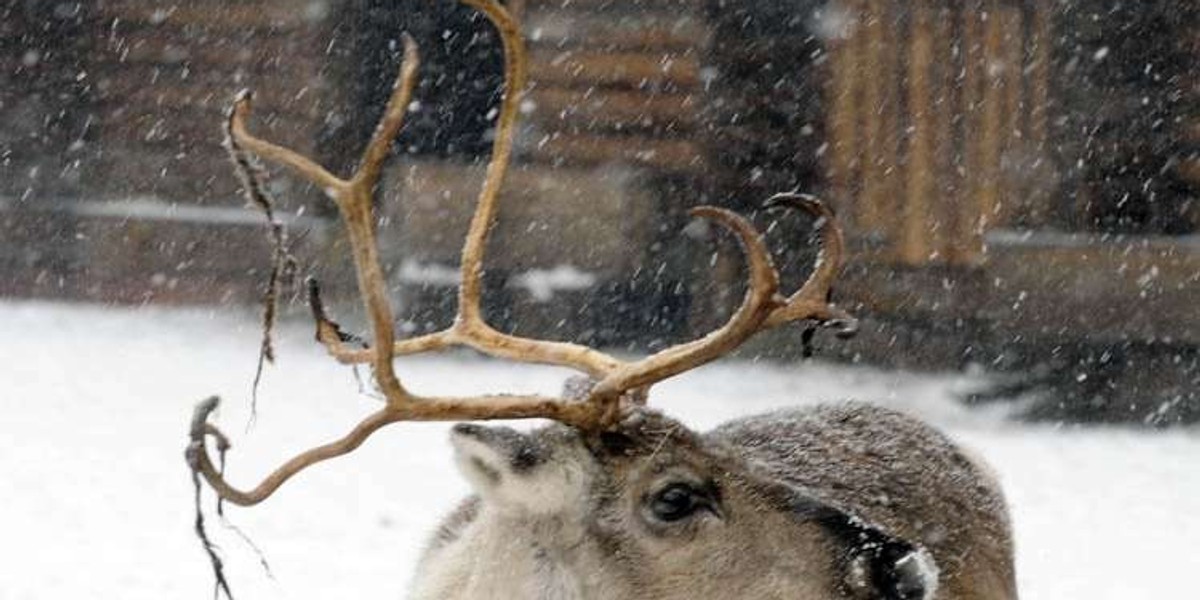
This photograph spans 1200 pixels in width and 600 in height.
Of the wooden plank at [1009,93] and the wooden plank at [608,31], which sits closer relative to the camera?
the wooden plank at [1009,93]

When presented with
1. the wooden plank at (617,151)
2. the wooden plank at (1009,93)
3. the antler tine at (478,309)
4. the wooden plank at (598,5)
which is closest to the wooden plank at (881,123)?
the wooden plank at (1009,93)

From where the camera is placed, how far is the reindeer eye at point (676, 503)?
3512 mm

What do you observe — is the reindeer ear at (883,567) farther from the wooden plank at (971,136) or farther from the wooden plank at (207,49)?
the wooden plank at (207,49)

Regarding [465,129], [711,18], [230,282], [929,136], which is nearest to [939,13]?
[929,136]

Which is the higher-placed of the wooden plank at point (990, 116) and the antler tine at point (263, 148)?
the wooden plank at point (990, 116)

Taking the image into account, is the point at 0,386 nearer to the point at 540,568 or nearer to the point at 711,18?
the point at 711,18

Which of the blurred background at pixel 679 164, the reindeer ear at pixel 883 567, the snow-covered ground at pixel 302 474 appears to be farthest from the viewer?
the blurred background at pixel 679 164

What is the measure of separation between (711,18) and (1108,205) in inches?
101

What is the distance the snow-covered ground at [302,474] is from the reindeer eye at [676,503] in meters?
3.25

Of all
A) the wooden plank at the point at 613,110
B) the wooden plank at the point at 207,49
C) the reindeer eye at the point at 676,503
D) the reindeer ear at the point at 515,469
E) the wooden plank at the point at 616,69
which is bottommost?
the reindeer eye at the point at 676,503

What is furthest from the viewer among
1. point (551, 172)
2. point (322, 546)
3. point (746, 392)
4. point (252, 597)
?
point (551, 172)

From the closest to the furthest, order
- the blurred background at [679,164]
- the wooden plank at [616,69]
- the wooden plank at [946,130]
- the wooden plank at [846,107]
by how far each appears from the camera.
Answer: the wooden plank at [946,130] < the blurred background at [679,164] < the wooden plank at [846,107] < the wooden plank at [616,69]

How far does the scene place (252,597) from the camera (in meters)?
6.55

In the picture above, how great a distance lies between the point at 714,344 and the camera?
3.45 m
